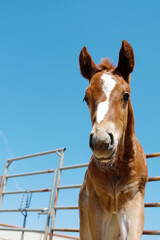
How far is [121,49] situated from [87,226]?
2.10 metres

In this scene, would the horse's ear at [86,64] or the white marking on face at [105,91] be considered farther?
the horse's ear at [86,64]

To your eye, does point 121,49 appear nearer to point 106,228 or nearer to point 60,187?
point 106,228

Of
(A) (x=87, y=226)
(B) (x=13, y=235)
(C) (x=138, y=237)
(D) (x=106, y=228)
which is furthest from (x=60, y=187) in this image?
(B) (x=13, y=235)

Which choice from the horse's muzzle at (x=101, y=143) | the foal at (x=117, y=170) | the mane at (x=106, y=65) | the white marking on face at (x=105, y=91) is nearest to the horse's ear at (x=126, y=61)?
the foal at (x=117, y=170)

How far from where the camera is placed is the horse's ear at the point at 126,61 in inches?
118

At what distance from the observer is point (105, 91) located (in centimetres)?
257

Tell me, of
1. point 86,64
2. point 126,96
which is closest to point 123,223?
point 126,96

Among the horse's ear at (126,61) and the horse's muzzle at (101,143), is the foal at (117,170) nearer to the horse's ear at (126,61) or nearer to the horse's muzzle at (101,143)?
the horse's ear at (126,61)

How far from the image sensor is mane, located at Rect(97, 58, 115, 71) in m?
3.13

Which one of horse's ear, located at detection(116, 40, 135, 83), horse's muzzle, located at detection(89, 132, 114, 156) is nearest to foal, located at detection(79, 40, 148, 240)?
horse's ear, located at detection(116, 40, 135, 83)

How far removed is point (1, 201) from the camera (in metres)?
6.34

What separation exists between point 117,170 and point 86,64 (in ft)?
4.45

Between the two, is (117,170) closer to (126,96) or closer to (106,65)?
(126,96)

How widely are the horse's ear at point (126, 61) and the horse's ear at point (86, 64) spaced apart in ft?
1.18
